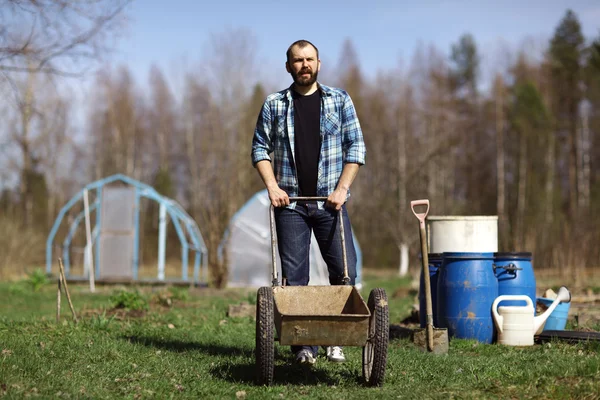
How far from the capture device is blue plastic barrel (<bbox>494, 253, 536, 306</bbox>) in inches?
251

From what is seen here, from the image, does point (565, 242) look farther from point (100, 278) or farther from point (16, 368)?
point (16, 368)

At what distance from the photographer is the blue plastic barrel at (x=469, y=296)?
6195mm

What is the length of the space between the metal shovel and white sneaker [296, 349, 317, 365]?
1090 mm

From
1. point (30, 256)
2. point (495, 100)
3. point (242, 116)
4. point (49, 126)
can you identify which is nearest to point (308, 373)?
point (30, 256)

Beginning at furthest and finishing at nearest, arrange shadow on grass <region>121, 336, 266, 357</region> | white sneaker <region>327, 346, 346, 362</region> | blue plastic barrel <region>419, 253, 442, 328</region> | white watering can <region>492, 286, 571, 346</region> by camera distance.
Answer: blue plastic barrel <region>419, 253, 442, 328</region>, white watering can <region>492, 286, 571, 346</region>, shadow on grass <region>121, 336, 266, 357</region>, white sneaker <region>327, 346, 346, 362</region>

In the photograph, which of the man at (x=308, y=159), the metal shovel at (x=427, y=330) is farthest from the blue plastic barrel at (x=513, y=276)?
the man at (x=308, y=159)

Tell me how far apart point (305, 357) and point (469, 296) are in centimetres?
198

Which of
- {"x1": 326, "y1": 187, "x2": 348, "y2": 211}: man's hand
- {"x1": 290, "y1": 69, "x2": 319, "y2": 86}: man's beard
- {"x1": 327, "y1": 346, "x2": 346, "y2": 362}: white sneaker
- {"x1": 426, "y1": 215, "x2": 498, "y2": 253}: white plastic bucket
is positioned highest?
{"x1": 290, "y1": 69, "x2": 319, "y2": 86}: man's beard

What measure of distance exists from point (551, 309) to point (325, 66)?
33.3 m

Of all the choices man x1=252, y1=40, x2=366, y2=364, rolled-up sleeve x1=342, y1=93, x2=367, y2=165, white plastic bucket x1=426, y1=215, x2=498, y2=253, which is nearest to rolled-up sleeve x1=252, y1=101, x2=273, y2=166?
man x1=252, y1=40, x2=366, y2=364

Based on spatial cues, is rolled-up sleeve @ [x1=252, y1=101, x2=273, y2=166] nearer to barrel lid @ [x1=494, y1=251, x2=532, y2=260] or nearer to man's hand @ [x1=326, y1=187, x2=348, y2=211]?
man's hand @ [x1=326, y1=187, x2=348, y2=211]

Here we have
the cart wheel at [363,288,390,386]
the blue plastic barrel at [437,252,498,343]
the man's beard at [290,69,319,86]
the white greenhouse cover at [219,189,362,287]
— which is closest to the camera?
the cart wheel at [363,288,390,386]

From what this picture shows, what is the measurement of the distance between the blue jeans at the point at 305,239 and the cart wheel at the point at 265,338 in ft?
2.23

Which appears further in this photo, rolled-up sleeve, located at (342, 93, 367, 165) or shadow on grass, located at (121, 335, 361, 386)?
rolled-up sleeve, located at (342, 93, 367, 165)
